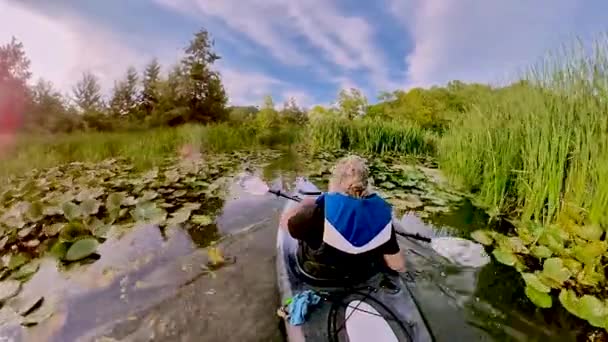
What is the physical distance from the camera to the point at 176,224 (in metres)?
3.83

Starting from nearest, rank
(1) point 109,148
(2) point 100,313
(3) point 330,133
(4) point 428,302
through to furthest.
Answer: (2) point 100,313 < (4) point 428,302 < (1) point 109,148 < (3) point 330,133

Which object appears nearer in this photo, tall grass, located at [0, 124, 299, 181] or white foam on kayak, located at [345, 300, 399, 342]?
white foam on kayak, located at [345, 300, 399, 342]

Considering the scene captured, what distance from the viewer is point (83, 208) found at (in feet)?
11.2

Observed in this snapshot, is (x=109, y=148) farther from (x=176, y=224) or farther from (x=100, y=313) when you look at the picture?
(x=100, y=313)

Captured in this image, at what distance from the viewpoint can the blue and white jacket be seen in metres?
1.81

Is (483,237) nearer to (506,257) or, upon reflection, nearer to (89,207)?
(506,257)

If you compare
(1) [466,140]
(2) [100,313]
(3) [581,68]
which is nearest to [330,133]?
(1) [466,140]

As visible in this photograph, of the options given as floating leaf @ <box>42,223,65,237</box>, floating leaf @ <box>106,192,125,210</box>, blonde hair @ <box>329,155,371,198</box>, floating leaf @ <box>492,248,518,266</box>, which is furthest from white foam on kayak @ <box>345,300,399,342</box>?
floating leaf @ <box>106,192,125,210</box>

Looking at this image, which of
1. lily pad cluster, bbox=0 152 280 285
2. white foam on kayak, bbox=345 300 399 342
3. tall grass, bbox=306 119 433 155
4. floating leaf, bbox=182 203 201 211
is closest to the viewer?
white foam on kayak, bbox=345 300 399 342

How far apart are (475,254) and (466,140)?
10.7ft

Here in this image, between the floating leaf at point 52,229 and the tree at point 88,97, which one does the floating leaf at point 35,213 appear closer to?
the floating leaf at point 52,229

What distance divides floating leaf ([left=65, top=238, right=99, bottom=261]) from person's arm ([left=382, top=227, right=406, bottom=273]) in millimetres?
2427

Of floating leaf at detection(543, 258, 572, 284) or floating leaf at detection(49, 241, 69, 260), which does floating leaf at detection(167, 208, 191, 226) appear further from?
floating leaf at detection(543, 258, 572, 284)

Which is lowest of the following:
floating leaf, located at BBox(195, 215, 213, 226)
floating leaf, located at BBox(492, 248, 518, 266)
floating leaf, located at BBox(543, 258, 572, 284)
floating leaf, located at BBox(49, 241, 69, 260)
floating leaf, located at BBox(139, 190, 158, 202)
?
floating leaf, located at BBox(49, 241, 69, 260)
